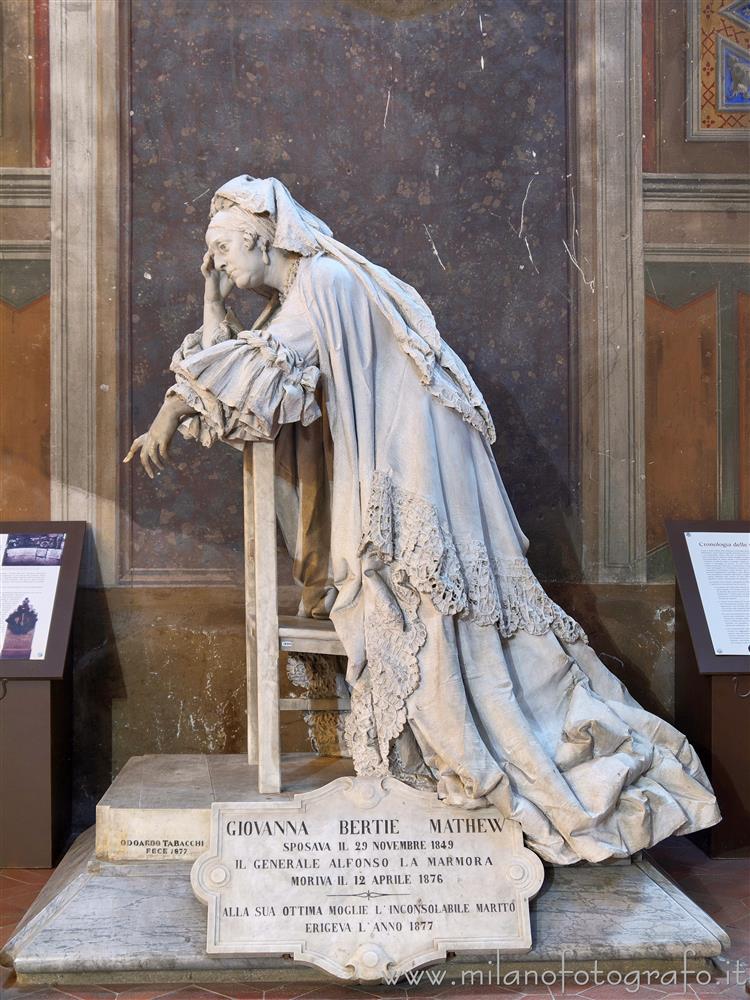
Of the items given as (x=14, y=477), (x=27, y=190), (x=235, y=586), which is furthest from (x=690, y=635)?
(x=27, y=190)

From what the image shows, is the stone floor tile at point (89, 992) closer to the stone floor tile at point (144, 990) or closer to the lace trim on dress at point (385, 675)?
the stone floor tile at point (144, 990)

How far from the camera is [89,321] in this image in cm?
426

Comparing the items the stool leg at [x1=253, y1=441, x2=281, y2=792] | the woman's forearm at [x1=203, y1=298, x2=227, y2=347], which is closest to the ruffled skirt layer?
the stool leg at [x1=253, y1=441, x2=281, y2=792]

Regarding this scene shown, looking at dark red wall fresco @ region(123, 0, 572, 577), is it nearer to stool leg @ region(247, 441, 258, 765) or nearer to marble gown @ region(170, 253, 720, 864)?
stool leg @ region(247, 441, 258, 765)

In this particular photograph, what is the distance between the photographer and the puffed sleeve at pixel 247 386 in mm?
2984

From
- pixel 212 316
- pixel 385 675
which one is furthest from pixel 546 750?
pixel 212 316

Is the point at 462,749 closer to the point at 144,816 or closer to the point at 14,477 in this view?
the point at 144,816

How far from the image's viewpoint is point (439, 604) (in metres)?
3.01

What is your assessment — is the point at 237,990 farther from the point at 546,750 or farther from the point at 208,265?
the point at 208,265

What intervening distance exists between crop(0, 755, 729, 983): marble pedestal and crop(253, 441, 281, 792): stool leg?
0.11m

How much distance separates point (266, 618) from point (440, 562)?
49 centimetres

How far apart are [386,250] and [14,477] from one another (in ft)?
5.30

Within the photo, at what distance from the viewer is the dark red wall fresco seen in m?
4.30

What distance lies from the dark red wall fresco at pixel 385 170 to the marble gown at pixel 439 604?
1.09 m
